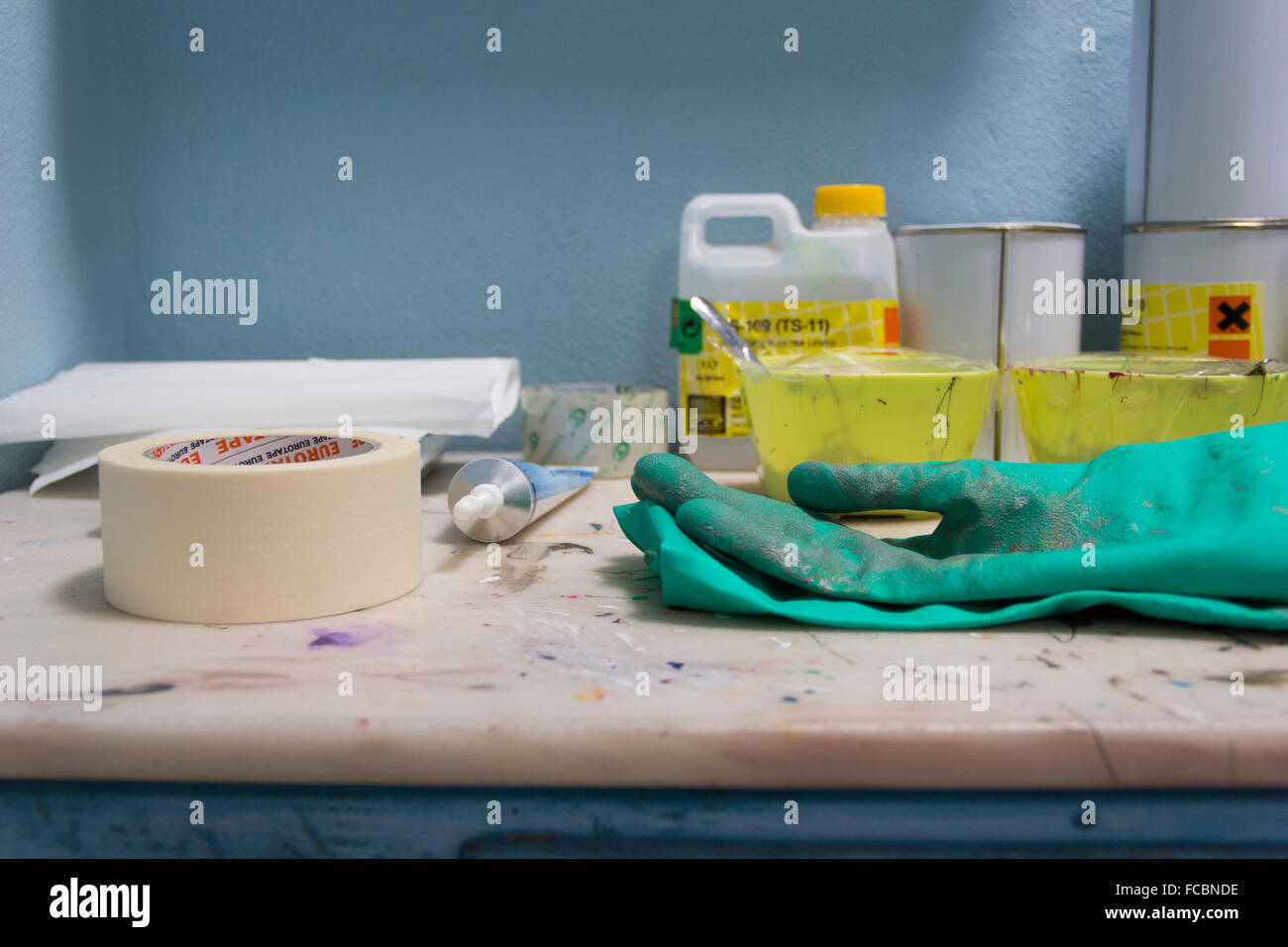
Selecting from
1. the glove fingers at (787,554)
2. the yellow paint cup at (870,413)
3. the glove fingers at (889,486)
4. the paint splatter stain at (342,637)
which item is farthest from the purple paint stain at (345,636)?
the yellow paint cup at (870,413)

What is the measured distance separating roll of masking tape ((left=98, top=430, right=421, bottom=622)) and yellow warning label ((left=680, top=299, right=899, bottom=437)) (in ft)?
1.52

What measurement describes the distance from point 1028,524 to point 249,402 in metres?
0.63

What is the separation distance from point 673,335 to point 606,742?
63 cm

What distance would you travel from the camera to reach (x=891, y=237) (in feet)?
3.31

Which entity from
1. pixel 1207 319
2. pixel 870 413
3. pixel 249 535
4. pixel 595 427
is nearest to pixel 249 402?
pixel 595 427

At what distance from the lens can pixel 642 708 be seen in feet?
1.35

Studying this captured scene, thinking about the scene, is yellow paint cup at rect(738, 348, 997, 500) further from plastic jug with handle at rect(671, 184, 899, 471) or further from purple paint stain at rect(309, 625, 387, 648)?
purple paint stain at rect(309, 625, 387, 648)

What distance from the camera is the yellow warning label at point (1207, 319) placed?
0.90m

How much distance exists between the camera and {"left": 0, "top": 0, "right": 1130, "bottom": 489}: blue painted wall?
1065 millimetres

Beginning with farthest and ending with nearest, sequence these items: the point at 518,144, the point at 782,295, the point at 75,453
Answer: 1. the point at 518,144
2. the point at 782,295
3. the point at 75,453

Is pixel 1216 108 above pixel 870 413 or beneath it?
above

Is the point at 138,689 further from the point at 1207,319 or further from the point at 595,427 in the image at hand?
the point at 1207,319

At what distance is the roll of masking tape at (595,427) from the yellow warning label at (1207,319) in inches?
18.1
